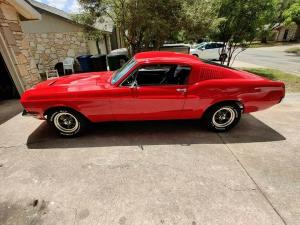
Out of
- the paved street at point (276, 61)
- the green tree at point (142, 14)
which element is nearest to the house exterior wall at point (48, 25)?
the green tree at point (142, 14)

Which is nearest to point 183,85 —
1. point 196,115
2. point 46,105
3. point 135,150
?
point 196,115

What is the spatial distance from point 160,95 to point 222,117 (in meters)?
1.41

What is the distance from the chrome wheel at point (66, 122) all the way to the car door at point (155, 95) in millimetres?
843

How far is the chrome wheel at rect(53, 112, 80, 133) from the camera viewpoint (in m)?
3.68

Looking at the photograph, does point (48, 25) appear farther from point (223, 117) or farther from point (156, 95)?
point (223, 117)

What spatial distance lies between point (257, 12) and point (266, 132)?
Answer: 722 cm

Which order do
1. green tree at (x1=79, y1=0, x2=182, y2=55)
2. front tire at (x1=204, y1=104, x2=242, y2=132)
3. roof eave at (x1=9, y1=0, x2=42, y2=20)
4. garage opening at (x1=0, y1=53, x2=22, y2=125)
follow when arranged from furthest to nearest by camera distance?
1. green tree at (x1=79, y1=0, x2=182, y2=55)
2. garage opening at (x1=0, y1=53, x2=22, y2=125)
3. roof eave at (x1=9, y1=0, x2=42, y2=20)
4. front tire at (x1=204, y1=104, x2=242, y2=132)

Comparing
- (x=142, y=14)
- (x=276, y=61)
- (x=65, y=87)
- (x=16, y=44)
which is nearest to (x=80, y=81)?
(x=65, y=87)

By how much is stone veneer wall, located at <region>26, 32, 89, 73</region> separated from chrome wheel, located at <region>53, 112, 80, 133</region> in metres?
8.70

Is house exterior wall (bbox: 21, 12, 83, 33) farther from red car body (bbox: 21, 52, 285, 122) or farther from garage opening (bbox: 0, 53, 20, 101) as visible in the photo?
red car body (bbox: 21, 52, 285, 122)

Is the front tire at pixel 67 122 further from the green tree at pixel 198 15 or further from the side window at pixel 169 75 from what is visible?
the green tree at pixel 198 15

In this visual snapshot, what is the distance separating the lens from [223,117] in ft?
12.9

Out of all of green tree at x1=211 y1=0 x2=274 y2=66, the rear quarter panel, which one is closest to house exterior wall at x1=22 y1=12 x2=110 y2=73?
green tree at x1=211 y1=0 x2=274 y2=66

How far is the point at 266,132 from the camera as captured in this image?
3992 millimetres
